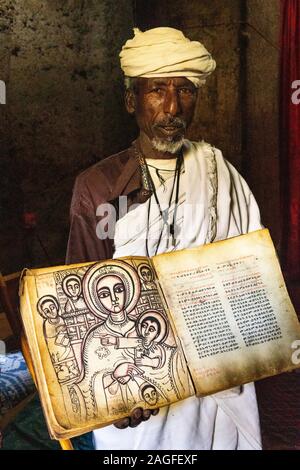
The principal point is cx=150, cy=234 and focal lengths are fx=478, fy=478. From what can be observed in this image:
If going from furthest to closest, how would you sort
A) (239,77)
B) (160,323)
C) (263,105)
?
(263,105) → (239,77) → (160,323)

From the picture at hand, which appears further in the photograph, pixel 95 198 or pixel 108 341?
pixel 95 198

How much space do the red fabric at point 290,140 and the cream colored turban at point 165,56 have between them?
6.27 ft

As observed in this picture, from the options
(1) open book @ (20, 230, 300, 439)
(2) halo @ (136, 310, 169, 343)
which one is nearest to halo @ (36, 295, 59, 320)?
(1) open book @ (20, 230, 300, 439)

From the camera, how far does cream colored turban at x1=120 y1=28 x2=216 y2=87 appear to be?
160cm

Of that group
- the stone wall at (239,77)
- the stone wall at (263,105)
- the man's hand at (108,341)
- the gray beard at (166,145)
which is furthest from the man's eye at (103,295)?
the stone wall at (263,105)

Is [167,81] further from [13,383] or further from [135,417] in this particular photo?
[13,383]

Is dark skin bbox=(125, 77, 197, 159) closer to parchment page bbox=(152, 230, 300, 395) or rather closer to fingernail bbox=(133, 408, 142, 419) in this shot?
parchment page bbox=(152, 230, 300, 395)

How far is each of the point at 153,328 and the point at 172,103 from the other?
78 centimetres

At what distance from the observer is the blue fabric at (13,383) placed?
83.7 inches

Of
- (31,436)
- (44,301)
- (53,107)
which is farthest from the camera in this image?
(53,107)

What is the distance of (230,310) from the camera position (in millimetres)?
1528

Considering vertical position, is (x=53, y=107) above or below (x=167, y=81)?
below

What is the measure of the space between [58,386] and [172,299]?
1.38 ft

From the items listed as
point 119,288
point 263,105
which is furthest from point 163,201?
point 263,105
